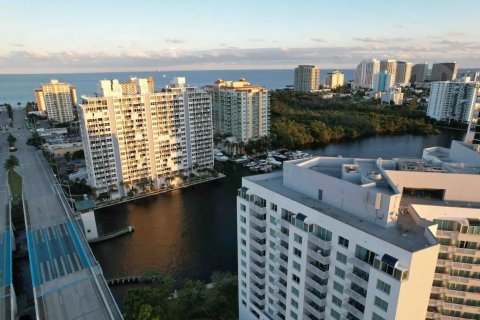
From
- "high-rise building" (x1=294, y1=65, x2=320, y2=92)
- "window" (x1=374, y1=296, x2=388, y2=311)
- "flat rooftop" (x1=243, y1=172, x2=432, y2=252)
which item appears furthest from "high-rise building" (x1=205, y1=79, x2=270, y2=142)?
"high-rise building" (x1=294, y1=65, x2=320, y2=92)

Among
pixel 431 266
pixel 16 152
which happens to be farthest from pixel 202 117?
pixel 431 266

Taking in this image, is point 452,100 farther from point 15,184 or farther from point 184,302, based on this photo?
point 15,184

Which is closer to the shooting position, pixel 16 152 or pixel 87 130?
pixel 87 130

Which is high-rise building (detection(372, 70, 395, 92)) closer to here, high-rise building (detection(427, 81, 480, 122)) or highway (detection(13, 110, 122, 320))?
high-rise building (detection(427, 81, 480, 122))

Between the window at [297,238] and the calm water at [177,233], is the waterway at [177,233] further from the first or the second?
the window at [297,238]

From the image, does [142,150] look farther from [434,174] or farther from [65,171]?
[434,174]
